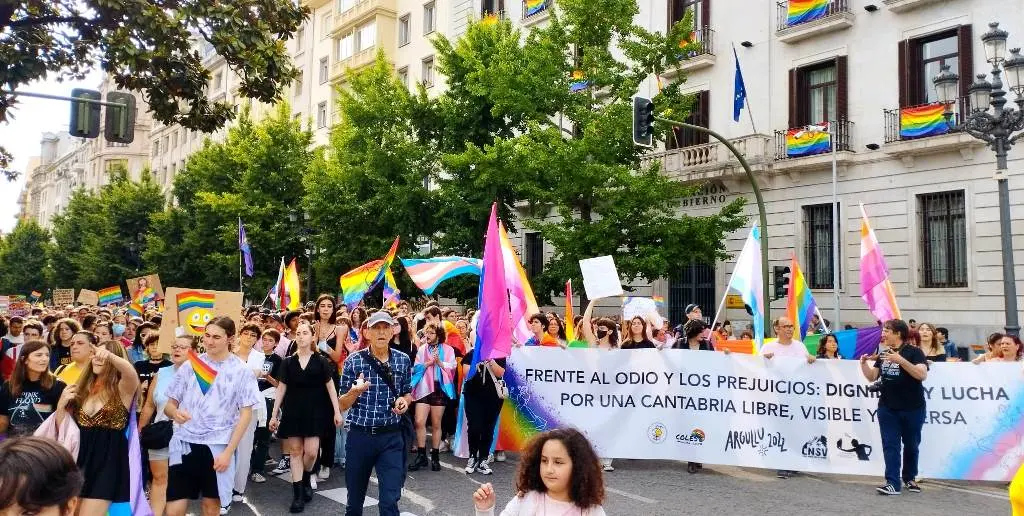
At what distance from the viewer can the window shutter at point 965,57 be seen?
61.7ft

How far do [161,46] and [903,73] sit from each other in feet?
56.3

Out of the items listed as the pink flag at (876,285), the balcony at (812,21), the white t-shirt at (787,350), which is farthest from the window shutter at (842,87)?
the white t-shirt at (787,350)

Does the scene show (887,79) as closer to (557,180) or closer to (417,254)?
(557,180)

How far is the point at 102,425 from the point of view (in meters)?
5.32

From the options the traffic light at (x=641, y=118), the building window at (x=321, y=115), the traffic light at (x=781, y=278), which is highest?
the building window at (x=321, y=115)

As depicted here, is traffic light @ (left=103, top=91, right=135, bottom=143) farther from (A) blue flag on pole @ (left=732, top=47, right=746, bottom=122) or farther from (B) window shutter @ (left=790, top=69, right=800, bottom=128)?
(B) window shutter @ (left=790, top=69, right=800, bottom=128)

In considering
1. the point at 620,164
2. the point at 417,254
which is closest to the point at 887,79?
the point at 620,164

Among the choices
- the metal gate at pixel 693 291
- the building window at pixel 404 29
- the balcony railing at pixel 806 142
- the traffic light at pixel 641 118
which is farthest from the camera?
the building window at pixel 404 29

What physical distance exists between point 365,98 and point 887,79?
15.0 meters

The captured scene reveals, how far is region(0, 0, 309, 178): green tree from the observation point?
9477 millimetres

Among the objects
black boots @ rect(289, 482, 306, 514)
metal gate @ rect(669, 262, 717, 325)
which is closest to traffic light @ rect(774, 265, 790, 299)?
metal gate @ rect(669, 262, 717, 325)

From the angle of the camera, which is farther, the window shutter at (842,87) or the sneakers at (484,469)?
the window shutter at (842,87)

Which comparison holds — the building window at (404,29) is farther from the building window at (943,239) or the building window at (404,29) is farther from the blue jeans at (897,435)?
the blue jeans at (897,435)

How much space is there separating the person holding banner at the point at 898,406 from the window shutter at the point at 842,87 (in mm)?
14643
